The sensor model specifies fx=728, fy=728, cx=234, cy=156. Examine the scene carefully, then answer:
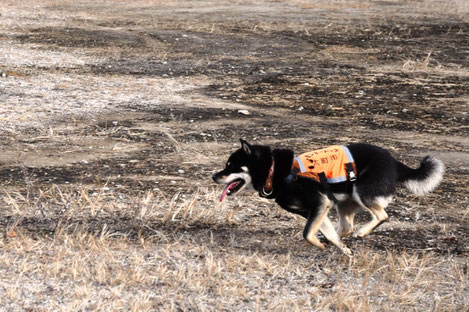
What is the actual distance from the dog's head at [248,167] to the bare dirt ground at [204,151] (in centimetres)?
65

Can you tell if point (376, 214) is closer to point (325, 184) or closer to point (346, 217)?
point (346, 217)

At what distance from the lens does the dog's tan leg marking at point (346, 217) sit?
6734 mm

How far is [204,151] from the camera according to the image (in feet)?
31.0

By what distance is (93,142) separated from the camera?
31.8 ft

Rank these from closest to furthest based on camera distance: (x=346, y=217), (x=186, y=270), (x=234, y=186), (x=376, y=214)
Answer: (x=186, y=270), (x=376, y=214), (x=234, y=186), (x=346, y=217)

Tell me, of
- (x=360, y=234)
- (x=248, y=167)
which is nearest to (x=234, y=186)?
(x=248, y=167)

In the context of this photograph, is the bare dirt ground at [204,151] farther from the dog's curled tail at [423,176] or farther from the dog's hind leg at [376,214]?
the dog's curled tail at [423,176]

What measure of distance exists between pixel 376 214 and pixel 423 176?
550 millimetres

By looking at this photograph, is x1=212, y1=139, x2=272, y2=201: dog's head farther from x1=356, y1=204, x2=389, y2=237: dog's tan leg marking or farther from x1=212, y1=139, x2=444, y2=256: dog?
x1=356, y1=204, x2=389, y2=237: dog's tan leg marking

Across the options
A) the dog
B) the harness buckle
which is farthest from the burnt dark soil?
the harness buckle

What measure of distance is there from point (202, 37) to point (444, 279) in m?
12.8

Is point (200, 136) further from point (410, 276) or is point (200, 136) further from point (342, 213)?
point (410, 276)

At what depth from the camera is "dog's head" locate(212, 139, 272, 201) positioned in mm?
6410

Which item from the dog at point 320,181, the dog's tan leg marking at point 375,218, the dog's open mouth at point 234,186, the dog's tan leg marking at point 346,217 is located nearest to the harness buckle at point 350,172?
the dog at point 320,181
